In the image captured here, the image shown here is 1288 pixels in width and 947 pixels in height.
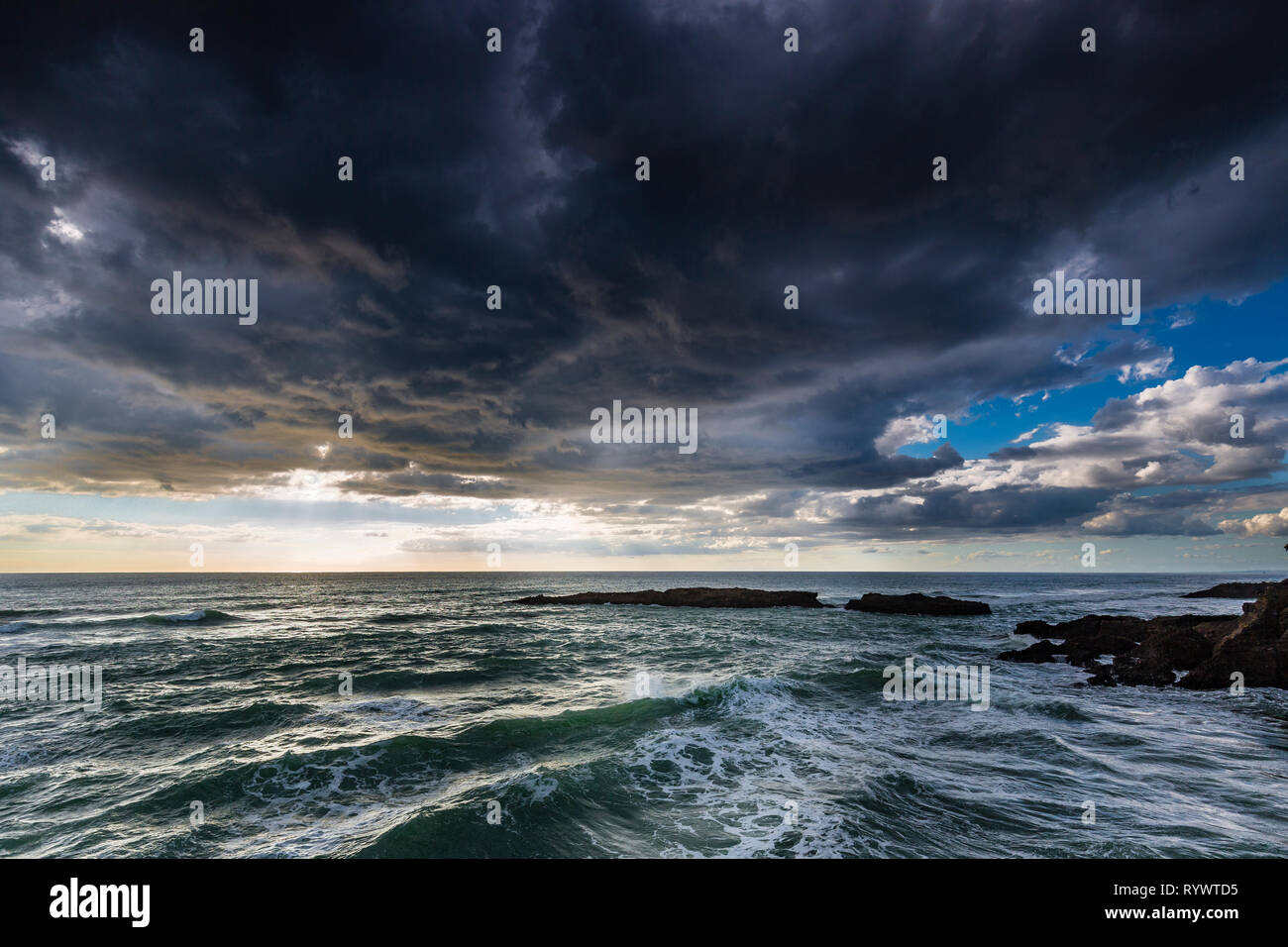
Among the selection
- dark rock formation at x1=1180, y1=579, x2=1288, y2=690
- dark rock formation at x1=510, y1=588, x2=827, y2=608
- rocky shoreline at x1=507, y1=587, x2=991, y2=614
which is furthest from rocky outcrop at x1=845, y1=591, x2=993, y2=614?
dark rock formation at x1=1180, y1=579, x2=1288, y2=690

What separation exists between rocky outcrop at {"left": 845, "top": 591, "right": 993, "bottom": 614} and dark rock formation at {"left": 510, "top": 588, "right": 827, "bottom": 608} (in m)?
6.14

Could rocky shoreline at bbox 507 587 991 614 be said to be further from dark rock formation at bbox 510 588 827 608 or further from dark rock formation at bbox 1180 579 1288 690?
dark rock formation at bbox 1180 579 1288 690

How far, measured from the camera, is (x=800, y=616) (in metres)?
52.3

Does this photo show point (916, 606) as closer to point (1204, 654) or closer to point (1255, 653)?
point (1204, 654)

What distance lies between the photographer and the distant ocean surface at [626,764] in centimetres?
940

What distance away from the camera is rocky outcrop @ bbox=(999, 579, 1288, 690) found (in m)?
20.5

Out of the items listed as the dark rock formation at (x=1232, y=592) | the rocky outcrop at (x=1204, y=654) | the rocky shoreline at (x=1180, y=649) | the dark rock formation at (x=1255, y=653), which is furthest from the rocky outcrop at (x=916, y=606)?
the dark rock formation at (x=1232, y=592)

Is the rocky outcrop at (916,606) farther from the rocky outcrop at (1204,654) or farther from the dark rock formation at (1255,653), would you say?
the dark rock formation at (1255,653)

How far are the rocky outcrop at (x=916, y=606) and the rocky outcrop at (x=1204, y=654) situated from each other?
25.1 m

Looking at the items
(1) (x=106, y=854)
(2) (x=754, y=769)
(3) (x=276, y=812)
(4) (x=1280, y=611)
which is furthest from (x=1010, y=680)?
(1) (x=106, y=854)

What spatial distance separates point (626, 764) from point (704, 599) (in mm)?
55924
